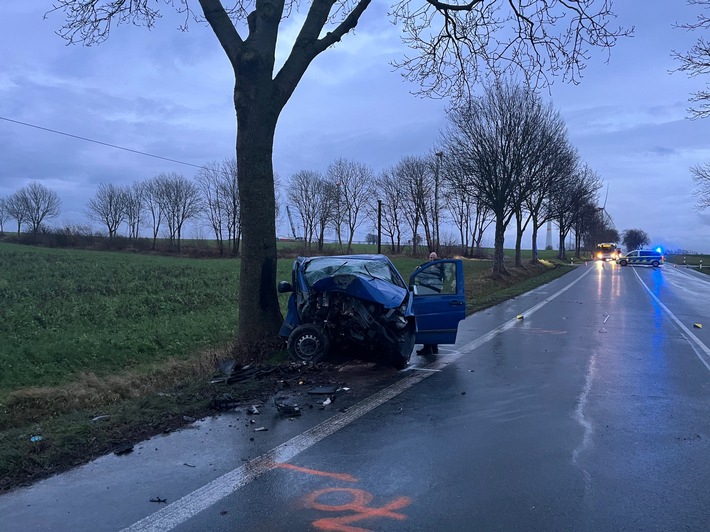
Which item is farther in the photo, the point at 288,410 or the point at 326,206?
the point at 326,206

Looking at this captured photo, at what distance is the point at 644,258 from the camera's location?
59812 millimetres

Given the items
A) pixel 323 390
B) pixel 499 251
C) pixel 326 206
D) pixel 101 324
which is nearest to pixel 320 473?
pixel 323 390

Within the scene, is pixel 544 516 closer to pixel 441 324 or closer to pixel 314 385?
pixel 314 385

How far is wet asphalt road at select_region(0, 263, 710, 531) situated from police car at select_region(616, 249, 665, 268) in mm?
56866

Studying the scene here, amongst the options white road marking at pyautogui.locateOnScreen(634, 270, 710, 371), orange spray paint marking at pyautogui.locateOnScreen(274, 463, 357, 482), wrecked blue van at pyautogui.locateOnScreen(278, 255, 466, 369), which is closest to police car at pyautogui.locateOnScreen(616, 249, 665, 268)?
white road marking at pyautogui.locateOnScreen(634, 270, 710, 371)

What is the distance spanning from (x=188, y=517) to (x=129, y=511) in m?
0.45

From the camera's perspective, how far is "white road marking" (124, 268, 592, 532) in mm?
3742

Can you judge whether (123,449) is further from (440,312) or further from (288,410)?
(440,312)

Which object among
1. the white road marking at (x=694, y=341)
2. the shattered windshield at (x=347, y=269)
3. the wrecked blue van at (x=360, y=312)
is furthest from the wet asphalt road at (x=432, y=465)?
the shattered windshield at (x=347, y=269)

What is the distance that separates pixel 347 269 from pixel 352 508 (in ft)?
18.1

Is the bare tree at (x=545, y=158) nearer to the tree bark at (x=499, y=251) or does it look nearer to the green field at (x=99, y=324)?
the tree bark at (x=499, y=251)

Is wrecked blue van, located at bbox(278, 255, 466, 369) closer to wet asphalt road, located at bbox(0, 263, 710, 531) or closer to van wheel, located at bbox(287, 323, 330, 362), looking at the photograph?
van wheel, located at bbox(287, 323, 330, 362)

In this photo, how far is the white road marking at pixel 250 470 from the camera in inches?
147

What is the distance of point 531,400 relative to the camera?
680cm
